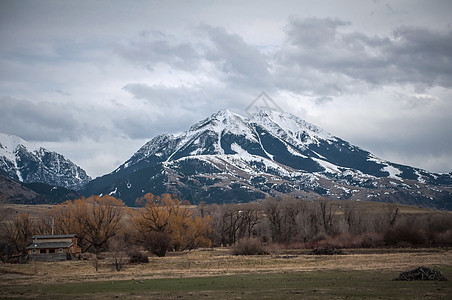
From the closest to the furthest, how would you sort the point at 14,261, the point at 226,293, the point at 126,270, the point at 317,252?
the point at 226,293 < the point at 126,270 < the point at 14,261 < the point at 317,252

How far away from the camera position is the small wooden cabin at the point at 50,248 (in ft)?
301

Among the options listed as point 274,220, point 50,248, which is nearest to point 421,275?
point 50,248

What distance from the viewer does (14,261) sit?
3420 inches

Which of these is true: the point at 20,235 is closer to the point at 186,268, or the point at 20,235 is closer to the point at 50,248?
the point at 50,248

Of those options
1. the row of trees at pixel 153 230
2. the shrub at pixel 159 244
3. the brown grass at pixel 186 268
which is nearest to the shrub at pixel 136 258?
the brown grass at pixel 186 268

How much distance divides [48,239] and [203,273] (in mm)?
49776

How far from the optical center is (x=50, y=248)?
93125mm

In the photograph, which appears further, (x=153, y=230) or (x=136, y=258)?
(x=153, y=230)

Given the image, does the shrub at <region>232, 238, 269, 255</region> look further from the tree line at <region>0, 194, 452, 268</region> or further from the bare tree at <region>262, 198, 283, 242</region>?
the bare tree at <region>262, 198, 283, 242</region>

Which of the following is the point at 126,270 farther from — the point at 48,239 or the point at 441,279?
the point at 441,279

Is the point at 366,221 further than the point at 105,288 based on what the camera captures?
Yes

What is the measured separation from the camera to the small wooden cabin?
91.7 metres

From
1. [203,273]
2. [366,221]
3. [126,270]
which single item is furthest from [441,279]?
[366,221]

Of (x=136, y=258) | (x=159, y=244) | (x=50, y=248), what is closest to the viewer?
(x=136, y=258)
